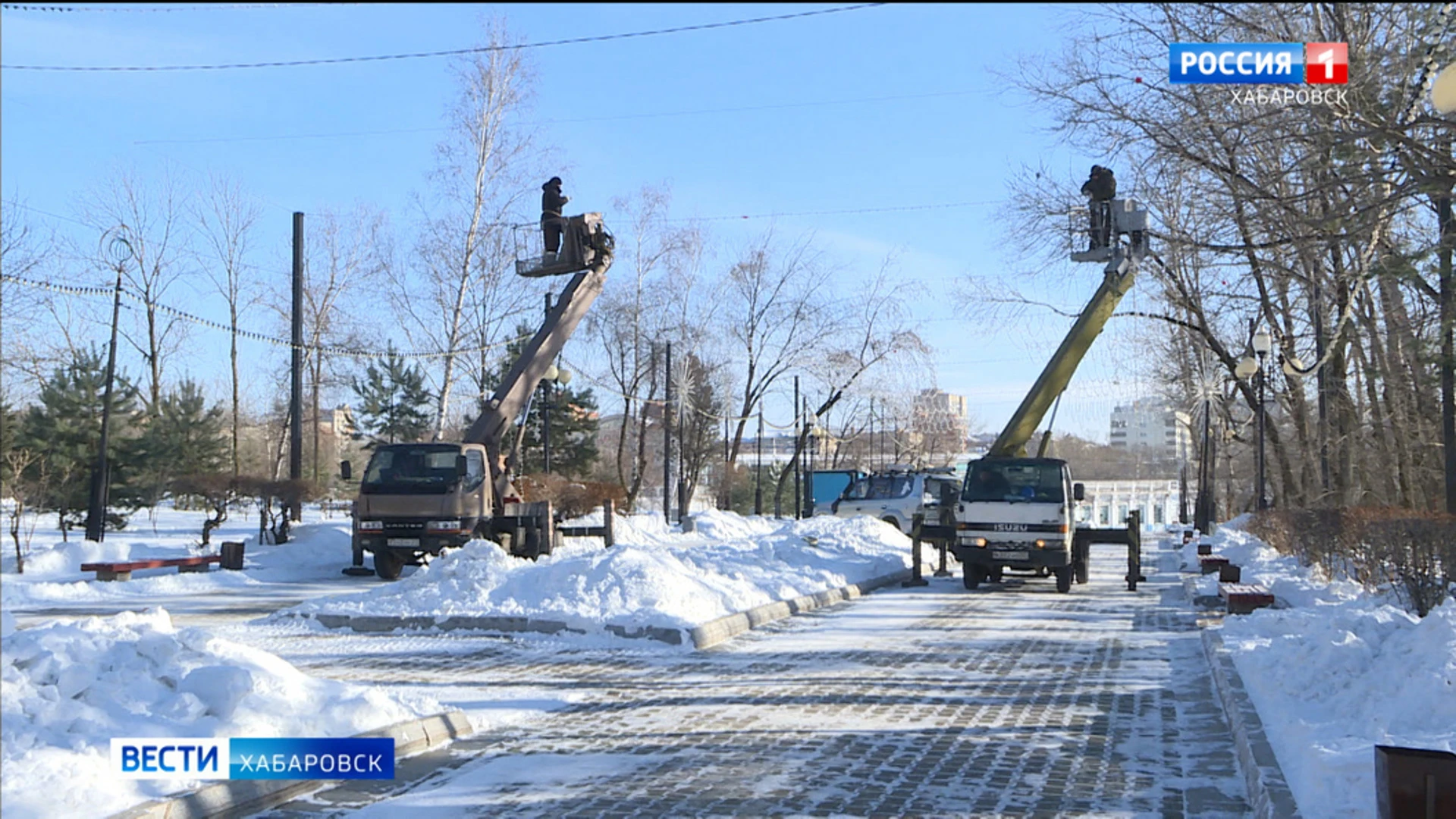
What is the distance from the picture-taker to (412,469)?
22969 millimetres

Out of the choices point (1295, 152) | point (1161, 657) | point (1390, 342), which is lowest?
point (1161, 657)

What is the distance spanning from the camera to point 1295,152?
13.3 meters

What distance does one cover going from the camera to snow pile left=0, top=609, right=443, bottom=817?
578cm

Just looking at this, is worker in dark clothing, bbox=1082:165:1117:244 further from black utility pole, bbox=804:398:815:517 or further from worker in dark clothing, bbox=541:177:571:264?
black utility pole, bbox=804:398:815:517

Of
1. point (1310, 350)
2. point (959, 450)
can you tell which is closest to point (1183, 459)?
point (959, 450)

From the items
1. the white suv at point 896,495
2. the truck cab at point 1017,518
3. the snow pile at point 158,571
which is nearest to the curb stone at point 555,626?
the snow pile at point 158,571

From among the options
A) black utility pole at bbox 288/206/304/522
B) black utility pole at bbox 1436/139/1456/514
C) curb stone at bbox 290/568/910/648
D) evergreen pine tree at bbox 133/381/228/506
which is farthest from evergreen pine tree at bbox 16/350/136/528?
black utility pole at bbox 1436/139/1456/514

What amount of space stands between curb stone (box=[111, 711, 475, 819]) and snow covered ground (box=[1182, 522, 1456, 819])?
5.08m

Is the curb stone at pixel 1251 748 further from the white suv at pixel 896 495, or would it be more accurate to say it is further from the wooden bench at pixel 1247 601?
the white suv at pixel 896 495

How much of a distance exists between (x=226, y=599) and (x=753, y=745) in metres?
13.5

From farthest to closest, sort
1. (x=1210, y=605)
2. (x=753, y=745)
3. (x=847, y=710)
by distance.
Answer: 1. (x=1210, y=605)
2. (x=847, y=710)
3. (x=753, y=745)

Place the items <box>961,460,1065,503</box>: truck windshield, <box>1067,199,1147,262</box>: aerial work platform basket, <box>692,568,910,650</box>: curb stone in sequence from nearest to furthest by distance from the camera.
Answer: <box>692,568,910,650</box>: curb stone < <box>961,460,1065,503</box>: truck windshield < <box>1067,199,1147,262</box>: aerial work platform basket

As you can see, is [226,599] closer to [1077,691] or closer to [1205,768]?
[1077,691]

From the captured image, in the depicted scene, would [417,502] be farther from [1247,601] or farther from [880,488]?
[880,488]
